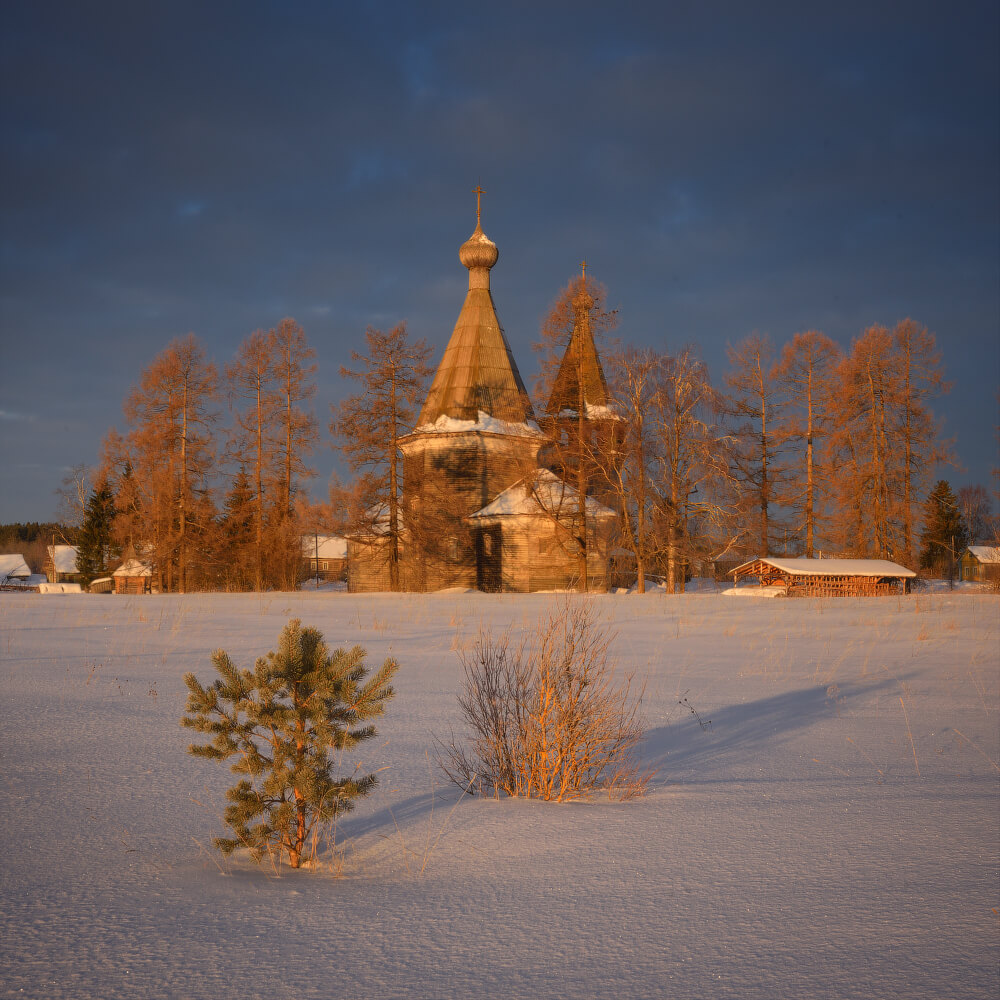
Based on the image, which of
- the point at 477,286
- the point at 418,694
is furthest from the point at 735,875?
the point at 477,286

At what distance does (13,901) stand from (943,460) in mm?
39790

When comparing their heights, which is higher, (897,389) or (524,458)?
(897,389)

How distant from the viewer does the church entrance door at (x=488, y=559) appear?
32281 millimetres

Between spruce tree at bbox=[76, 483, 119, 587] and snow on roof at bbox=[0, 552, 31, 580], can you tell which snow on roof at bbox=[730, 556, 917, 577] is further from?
snow on roof at bbox=[0, 552, 31, 580]

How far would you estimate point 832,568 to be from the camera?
28078mm

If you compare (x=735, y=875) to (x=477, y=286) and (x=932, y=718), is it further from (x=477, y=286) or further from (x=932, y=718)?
(x=477, y=286)

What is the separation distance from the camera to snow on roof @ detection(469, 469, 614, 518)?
103 ft

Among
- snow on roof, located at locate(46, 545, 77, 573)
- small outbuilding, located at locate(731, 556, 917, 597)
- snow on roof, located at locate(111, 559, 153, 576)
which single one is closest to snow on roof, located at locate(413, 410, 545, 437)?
small outbuilding, located at locate(731, 556, 917, 597)

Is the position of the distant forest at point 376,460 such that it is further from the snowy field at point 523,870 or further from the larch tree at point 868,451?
the snowy field at point 523,870

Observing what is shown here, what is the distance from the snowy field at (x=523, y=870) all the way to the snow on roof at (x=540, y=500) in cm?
2363

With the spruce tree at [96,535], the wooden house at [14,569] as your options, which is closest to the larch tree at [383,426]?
the spruce tree at [96,535]

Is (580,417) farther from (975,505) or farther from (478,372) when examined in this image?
(975,505)

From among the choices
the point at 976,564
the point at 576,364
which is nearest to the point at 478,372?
the point at 576,364

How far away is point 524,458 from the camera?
114 ft
